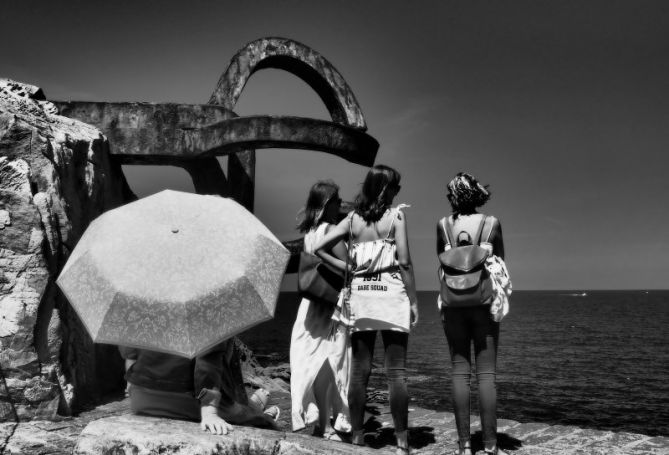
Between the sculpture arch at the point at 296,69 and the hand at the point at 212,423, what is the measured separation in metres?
6.56

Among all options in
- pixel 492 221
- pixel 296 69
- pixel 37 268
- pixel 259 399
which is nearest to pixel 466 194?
pixel 492 221

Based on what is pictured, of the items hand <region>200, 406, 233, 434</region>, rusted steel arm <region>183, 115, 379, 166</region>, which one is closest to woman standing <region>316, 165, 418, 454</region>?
hand <region>200, 406, 233, 434</region>

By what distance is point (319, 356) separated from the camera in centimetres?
503

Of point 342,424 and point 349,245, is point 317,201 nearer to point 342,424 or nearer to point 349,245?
point 349,245

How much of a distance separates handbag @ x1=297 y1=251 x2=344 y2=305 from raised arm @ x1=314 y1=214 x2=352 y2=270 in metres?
0.11

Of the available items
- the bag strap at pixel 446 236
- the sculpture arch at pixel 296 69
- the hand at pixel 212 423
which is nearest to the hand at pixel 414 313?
the bag strap at pixel 446 236

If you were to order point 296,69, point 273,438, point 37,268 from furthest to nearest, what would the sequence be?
point 296,69 → point 37,268 → point 273,438

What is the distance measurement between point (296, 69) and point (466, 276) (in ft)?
20.1

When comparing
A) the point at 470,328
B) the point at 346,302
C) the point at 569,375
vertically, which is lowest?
the point at 569,375

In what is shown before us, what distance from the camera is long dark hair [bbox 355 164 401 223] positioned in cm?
436

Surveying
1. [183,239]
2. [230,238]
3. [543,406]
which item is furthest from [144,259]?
[543,406]

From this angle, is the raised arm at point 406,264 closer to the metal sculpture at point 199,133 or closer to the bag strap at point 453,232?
the bag strap at point 453,232

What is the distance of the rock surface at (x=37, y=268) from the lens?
5.25 meters

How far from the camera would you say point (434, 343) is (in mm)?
78688
